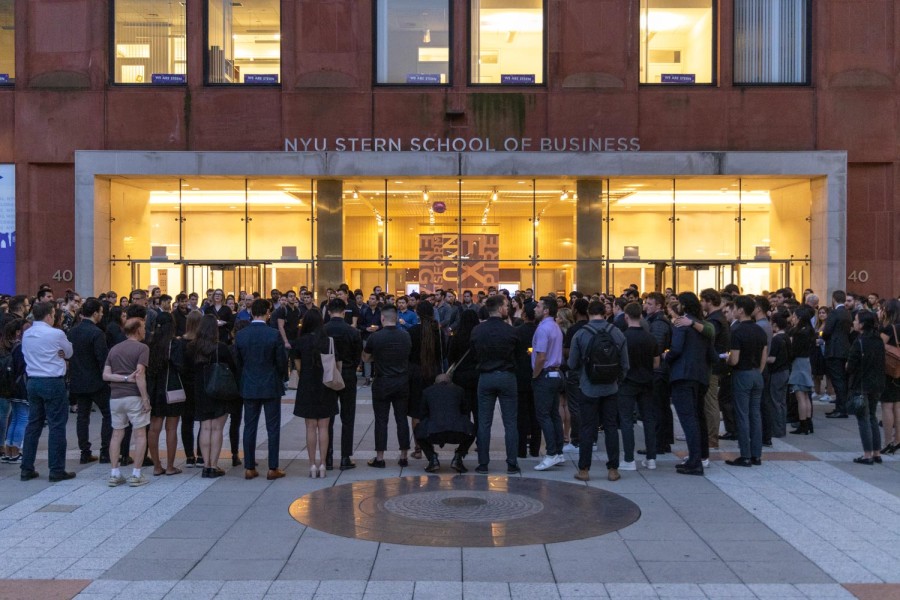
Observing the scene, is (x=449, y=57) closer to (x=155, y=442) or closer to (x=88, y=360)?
(x=88, y=360)

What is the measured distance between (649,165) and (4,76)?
54.8ft

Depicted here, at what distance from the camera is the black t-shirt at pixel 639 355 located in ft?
36.7

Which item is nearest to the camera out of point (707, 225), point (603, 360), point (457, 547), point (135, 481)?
point (457, 547)

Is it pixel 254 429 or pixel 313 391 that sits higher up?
pixel 313 391

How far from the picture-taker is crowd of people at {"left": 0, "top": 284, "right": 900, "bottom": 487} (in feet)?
35.8

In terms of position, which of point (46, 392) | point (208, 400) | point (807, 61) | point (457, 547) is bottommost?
point (457, 547)

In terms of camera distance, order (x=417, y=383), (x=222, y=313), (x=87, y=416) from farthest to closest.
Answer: (x=222, y=313)
(x=87, y=416)
(x=417, y=383)

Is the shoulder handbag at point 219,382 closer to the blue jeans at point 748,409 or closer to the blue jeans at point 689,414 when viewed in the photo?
the blue jeans at point 689,414

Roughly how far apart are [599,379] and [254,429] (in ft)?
12.9

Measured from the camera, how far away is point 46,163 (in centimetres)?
2478

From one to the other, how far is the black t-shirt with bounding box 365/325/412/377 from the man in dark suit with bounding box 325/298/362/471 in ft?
0.62

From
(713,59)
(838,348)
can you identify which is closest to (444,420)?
(838,348)

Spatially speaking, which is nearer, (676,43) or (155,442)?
(155,442)

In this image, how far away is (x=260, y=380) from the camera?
11039mm
